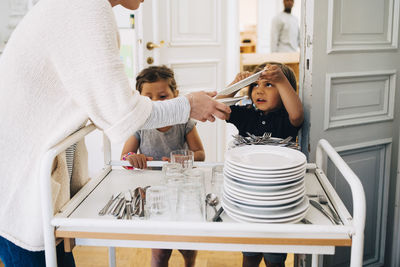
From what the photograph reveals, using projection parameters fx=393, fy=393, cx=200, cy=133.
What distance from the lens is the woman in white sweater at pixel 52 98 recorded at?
92cm

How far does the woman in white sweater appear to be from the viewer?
36.0 inches

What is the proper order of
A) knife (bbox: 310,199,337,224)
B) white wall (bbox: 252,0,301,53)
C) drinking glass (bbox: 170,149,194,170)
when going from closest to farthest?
knife (bbox: 310,199,337,224)
drinking glass (bbox: 170,149,194,170)
white wall (bbox: 252,0,301,53)

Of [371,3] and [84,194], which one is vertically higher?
[371,3]

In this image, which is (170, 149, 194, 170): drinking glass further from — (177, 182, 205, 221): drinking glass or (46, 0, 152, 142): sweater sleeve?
(46, 0, 152, 142): sweater sleeve

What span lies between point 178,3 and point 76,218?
2.20 metres

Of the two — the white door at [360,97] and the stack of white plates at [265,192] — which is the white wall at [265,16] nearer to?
the white door at [360,97]

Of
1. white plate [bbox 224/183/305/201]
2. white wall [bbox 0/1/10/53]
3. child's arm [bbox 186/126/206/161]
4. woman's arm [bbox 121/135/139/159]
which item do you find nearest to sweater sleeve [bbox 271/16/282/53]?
white wall [bbox 0/1/10/53]

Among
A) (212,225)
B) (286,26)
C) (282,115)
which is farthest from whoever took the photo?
(286,26)

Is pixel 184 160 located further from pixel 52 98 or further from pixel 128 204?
pixel 52 98

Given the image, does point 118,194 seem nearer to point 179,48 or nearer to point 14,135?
point 14,135

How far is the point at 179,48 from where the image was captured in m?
2.93

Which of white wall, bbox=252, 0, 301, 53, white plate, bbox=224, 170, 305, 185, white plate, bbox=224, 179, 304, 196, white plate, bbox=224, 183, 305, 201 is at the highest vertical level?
white wall, bbox=252, 0, 301, 53

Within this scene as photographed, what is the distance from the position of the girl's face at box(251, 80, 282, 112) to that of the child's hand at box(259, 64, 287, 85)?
96 millimetres

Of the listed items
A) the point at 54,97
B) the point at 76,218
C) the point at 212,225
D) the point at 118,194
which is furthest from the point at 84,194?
the point at 212,225
